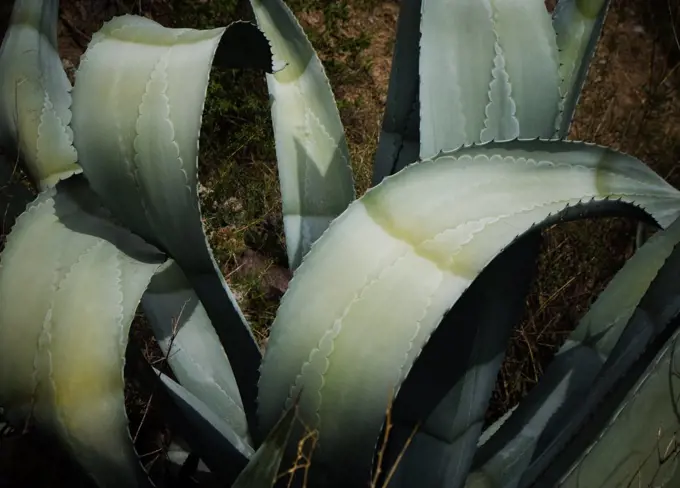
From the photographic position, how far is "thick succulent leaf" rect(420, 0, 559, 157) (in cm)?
95

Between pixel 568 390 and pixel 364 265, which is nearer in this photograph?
pixel 364 265

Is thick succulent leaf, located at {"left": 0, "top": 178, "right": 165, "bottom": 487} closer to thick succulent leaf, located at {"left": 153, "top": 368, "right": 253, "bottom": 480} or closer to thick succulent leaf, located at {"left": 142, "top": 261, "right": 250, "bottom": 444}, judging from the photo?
thick succulent leaf, located at {"left": 153, "top": 368, "right": 253, "bottom": 480}

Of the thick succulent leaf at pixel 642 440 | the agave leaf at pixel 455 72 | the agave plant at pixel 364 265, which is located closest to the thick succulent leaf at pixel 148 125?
the agave plant at pixel 364 265

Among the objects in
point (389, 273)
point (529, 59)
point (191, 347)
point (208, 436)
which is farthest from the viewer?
point (191, 347)

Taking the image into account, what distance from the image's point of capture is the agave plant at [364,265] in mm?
739

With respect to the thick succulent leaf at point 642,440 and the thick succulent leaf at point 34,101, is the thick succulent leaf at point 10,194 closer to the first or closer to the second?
the thick succulent leaf at point 34,101

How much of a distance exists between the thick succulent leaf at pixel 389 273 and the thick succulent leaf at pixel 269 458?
0.15ft

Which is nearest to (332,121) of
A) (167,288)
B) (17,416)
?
(167,288)

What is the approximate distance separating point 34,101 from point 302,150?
14.6 inches

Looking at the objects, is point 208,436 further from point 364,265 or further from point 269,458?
point 364,265

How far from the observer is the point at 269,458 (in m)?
0.75

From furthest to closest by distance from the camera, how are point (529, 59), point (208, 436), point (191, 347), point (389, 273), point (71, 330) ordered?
1. point (191, 347)
2. point (208, 436)
3. point (529, 59)
4. point (71, 330)
5. point (389, 273)

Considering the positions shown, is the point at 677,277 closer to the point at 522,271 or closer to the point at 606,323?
the point at 522,271

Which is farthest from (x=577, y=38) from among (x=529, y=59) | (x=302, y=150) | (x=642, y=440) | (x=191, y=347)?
(x=191, y=347)
